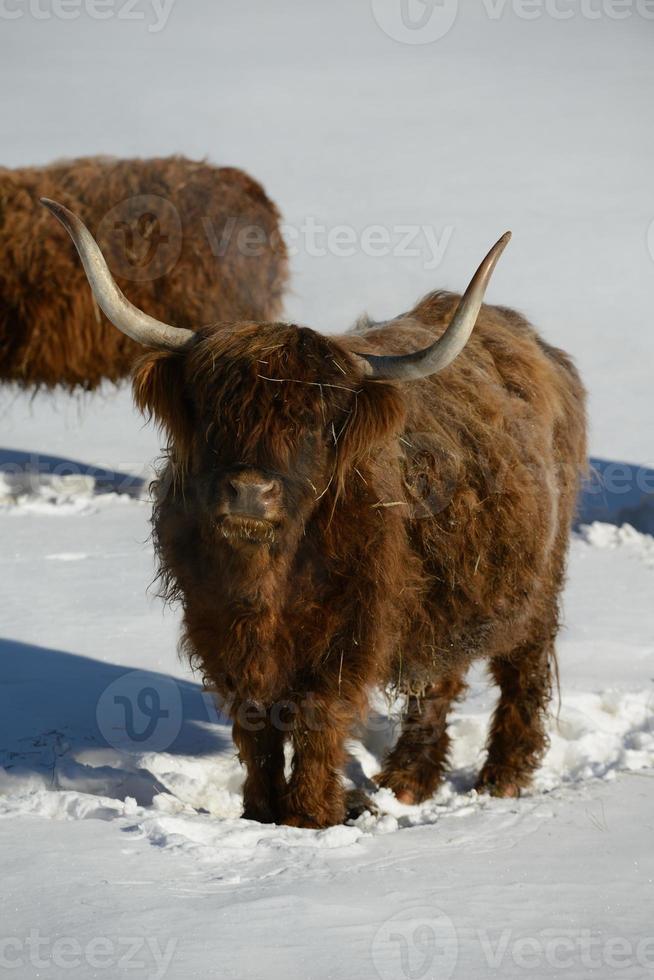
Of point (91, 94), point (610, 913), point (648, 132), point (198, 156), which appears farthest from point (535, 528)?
point (91, 94)

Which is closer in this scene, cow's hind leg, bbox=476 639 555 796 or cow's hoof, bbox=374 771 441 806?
cow's hoof, bbox=374 771 441 806

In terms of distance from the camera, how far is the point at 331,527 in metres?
3.31

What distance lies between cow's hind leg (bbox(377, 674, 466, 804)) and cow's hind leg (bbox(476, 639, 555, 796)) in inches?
6.6

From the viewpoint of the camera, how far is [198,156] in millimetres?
18172

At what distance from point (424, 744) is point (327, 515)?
4.66 feet

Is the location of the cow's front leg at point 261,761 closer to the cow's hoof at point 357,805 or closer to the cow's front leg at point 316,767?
the cow's front leg at point 316,767

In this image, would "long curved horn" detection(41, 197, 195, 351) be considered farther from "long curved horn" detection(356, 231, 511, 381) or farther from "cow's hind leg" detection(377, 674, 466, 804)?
"cow's hind leg" detection(377, 674, 466, 804)
